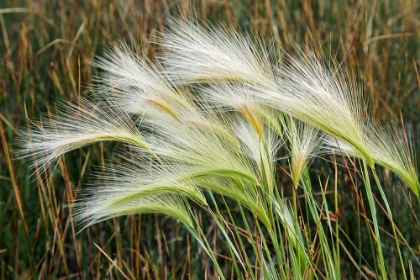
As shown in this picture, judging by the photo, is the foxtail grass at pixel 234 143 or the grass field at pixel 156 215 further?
the grass field at pixel 156 215

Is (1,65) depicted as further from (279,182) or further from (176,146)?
(176,146)

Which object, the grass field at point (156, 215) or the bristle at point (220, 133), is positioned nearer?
the bristle at point (220, 133)

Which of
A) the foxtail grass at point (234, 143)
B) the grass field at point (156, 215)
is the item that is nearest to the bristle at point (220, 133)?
the foxtail grass at point (234, 143)

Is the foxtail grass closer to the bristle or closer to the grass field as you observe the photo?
the bristle

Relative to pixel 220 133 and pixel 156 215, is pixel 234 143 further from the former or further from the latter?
pixel 156 215

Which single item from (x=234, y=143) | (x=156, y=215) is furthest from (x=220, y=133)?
(x=156, y=215)

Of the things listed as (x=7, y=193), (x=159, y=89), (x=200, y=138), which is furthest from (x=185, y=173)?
(x=7, y=193)

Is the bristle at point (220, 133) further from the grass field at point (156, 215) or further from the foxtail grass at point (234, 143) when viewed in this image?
the grass field at point (156, 215)

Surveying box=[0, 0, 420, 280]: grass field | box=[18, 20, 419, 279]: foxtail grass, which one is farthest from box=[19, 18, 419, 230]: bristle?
box=[0, 0, 420, 280]: grass field
